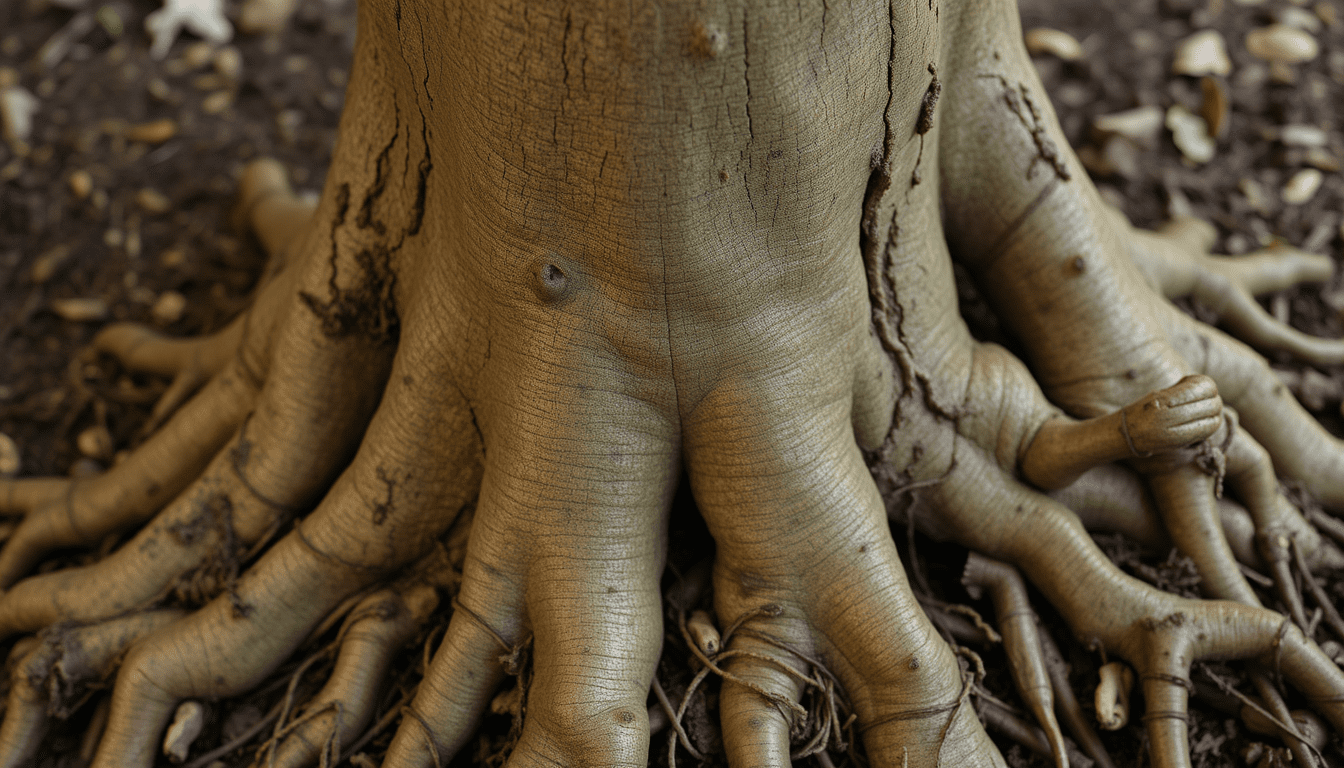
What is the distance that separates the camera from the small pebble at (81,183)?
10.2 feet

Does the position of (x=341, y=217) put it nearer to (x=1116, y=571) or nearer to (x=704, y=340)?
(x=704, y=340)

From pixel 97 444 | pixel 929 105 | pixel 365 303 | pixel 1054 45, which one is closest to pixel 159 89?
pixel 97 444

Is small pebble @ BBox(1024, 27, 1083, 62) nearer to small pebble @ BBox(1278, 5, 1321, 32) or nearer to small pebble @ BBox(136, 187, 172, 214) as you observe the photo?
small pebble @ BBox(1278, 5, 1321, 32)

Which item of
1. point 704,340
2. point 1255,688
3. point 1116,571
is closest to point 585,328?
point 704,340

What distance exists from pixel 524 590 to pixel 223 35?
285 cm

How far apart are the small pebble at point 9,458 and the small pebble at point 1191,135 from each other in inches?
140

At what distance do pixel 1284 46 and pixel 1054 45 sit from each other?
0.74 meters

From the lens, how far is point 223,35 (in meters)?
3.52

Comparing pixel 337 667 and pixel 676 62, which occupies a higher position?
pixel 676 62

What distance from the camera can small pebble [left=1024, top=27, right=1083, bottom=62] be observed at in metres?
3.29

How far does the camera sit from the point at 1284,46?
10.4ft

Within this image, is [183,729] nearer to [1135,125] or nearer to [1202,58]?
[1135,125]

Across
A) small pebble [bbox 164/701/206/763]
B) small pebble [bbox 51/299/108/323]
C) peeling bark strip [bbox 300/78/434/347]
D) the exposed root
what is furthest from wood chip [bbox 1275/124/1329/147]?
small pebble [bbox 51/299/108/323]

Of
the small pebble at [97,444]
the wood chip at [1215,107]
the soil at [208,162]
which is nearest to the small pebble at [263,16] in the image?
the soil at [208,162]
